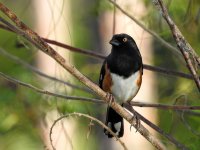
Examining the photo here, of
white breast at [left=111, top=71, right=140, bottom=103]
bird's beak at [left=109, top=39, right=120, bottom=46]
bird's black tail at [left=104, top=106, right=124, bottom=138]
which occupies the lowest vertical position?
bird's black tail at [left=104, top=106, right=124, bottom=138]

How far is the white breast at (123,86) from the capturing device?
15.3 ft

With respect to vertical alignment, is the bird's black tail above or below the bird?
below

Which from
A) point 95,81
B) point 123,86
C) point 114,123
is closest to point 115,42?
point 123,86

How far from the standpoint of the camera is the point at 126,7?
16.7ft

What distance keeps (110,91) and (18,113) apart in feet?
6.53

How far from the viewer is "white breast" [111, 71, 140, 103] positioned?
4660 mm

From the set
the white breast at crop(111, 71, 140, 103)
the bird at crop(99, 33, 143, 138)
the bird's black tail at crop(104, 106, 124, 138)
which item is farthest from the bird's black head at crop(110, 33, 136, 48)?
the bird's black tail at crop(104, 106, 124, 138)

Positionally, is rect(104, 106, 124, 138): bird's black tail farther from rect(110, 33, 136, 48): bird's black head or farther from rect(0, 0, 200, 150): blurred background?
rect(110, 33, 136, 48): bird's black head

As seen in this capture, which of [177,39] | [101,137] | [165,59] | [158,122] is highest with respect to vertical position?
[177,39]

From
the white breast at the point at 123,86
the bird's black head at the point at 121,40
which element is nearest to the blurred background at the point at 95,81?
the bird's black head at the point at 121,40

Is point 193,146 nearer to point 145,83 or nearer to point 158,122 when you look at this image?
point 158,122

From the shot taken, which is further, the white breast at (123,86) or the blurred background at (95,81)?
the blurred background at (95,81)

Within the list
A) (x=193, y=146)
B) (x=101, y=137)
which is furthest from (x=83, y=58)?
(x=193, y=146)

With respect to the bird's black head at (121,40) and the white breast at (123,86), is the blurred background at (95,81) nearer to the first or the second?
the bird's black head at (121,40)
